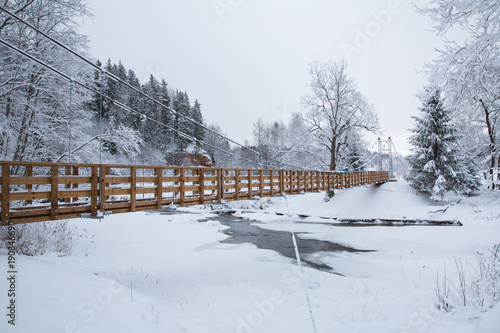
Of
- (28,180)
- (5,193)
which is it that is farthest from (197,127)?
(5,193)

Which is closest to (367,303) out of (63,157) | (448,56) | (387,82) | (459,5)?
(448,56)

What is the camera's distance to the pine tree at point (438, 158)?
14.6 metres

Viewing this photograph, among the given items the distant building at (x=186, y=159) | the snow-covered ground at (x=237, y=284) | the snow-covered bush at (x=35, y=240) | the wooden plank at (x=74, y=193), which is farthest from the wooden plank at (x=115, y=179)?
the distant building at (x=186, y=159)

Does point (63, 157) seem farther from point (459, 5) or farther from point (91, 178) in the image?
point (459, 5)

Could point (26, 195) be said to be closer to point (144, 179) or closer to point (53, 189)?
point (53, 189)

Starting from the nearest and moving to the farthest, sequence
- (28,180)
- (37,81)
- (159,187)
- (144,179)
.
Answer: (28,180) → (144,179) → (159,187) → (37,81)

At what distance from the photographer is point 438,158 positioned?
15148mm

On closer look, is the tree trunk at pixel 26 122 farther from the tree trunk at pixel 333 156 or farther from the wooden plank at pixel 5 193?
the tree trunk at pixel 333 156

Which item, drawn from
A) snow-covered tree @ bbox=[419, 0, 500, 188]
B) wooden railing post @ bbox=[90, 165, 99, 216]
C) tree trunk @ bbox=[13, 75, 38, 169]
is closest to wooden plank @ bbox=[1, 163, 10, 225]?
wooden railing post @ bbox=[90, 165, 99, 216]

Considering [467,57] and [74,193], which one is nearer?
[467,57]

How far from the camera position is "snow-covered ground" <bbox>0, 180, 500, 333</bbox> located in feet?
9.39

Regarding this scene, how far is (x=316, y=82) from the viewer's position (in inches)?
751

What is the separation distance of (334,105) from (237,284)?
666 inches

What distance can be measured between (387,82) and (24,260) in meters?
18.9
